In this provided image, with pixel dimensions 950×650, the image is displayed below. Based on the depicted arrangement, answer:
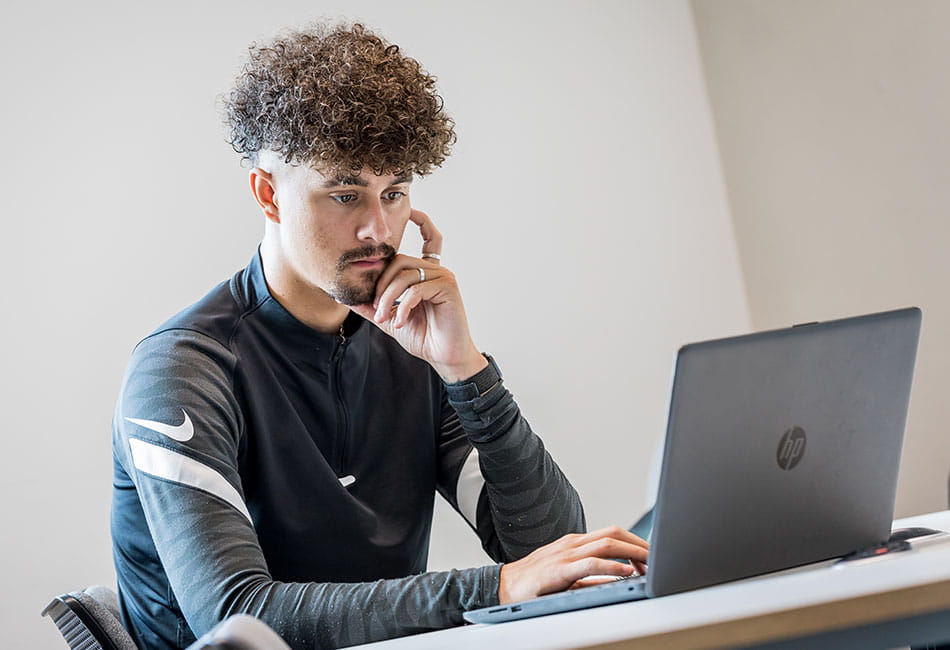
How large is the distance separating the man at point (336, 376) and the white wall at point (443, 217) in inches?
41.1

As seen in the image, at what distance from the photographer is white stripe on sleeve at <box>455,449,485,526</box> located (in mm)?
1627

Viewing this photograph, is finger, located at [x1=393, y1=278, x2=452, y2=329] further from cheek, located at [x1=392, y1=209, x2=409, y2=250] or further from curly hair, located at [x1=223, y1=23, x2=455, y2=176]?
curly hair, located at [x1=223, y1=23, x2=455, y2=176]

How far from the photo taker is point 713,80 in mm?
3510

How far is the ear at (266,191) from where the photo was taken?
160cm

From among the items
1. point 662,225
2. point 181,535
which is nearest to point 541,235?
point 662,225

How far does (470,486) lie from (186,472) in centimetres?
53

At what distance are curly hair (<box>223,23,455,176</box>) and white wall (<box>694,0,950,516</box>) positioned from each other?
166 centimetres

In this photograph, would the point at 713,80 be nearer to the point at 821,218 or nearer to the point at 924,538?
the point at 821,218

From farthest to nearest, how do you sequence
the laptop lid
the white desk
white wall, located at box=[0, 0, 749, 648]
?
white wall, located at box=[0, 0, 749, 648], the laptop lid, the white desk

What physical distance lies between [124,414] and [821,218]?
244 centimetres

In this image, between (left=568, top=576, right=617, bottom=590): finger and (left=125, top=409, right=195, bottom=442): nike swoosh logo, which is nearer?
(left=568, top=576, right=617, bottom=590): finger

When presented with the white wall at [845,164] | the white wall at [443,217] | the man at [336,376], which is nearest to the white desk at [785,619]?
the man at [336,376]

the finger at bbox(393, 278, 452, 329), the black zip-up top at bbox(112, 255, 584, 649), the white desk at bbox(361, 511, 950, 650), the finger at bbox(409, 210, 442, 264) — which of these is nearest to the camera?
the white desk at bbox(361, 511, 950, 650)

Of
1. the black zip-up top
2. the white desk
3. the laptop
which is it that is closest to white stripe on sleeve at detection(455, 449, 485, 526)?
the black zip-up top
